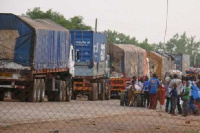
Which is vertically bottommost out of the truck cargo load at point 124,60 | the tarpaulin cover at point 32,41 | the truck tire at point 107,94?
the truck tire at point 107,94

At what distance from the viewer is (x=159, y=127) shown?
18016mm

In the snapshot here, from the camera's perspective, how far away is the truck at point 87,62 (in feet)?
116

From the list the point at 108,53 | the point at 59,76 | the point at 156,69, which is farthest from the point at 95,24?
the point at 59,76

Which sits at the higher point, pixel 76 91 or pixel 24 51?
pixel 24 51

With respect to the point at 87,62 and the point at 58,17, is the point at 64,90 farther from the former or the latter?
the point at 58,17

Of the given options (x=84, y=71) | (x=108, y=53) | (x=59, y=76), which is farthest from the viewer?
(x=108, y=53)

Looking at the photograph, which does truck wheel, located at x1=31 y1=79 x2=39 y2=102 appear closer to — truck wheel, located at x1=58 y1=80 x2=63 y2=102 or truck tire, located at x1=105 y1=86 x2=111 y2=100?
truck wheel, located at x1=58 y1=80 x2=63 y2=102

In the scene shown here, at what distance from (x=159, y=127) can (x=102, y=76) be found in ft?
70.7

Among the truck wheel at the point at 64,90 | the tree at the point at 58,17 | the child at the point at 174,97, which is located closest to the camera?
the child at the point at 174,97

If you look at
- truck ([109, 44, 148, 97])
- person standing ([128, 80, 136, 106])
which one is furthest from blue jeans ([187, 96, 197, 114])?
truck ([109, 44, 148, 97])

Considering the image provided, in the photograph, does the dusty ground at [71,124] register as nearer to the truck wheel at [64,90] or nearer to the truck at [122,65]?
the truck wheel at [64,90]

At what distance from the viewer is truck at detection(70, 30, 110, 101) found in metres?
35.4

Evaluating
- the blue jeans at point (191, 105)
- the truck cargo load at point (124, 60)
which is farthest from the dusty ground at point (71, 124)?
the truck cargo load at point (124, 60)

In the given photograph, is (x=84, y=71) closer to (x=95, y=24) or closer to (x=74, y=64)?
(x=74, y=64)
